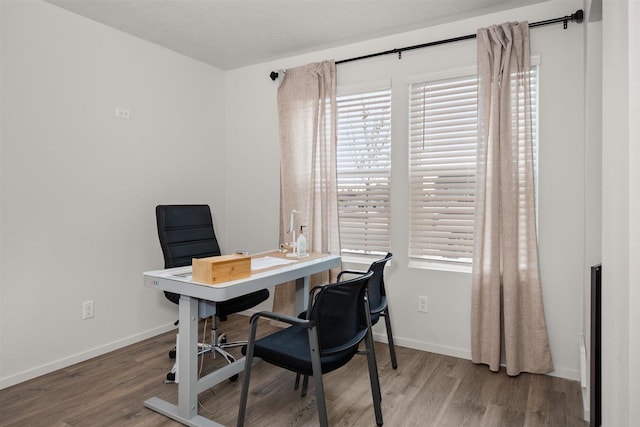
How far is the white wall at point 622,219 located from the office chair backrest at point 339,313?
0.95 metres

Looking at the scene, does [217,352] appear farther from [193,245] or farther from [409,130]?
[409,130]

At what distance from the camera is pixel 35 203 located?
2.67m

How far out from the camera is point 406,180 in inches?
125

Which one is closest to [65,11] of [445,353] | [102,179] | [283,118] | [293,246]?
[102,179]

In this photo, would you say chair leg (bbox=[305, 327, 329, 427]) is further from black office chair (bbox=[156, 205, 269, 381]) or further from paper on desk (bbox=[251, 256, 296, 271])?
black office chair (bbox=[156, 205, 269, 381])

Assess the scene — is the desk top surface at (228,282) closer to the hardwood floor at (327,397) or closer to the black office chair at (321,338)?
the black office chair at (321,338)

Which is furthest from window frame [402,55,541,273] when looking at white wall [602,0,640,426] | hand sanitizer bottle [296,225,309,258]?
white wall [602,0,640,426]

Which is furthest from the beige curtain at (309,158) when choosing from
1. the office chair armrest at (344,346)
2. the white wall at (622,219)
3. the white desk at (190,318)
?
the white wall at (622,219)

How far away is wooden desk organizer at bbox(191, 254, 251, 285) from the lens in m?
2.06

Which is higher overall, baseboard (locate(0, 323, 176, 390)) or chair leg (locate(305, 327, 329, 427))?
chair leg (locate(305, 327, 329, 427))

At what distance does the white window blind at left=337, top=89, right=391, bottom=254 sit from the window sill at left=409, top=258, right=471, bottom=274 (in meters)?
0.26

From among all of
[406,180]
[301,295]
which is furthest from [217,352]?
[406,180]

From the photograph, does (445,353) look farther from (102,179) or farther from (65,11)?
(65,11)

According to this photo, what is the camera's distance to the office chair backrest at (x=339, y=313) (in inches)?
69.1
